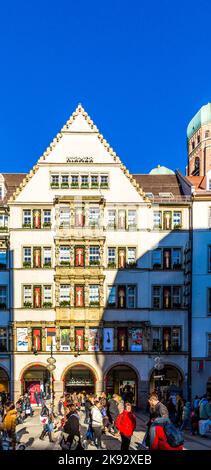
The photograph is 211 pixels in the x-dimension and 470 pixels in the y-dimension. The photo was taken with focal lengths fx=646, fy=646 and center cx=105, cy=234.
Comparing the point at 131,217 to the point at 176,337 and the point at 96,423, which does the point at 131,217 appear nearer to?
the point at 176,337

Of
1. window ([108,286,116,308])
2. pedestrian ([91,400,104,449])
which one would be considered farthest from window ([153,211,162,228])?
pedestrian ([91,400,104,449])

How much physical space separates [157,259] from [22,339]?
13.4m

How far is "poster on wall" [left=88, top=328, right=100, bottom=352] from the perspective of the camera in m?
55.2

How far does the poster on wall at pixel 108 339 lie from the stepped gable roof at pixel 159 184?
44.2 feet

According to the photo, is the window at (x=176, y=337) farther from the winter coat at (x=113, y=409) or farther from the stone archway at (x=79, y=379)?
the winter coat at (x=113, y=409)

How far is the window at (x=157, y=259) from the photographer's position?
55737 millimetres

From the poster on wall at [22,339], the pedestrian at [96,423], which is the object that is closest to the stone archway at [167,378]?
the poster on wall at [22,339]

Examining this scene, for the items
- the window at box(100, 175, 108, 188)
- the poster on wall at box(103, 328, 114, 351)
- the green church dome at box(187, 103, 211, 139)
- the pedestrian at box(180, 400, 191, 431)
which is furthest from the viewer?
the green church dome at box(187, 103, 211, 139)

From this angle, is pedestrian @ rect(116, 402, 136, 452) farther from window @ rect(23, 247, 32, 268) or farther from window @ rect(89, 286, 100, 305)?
window @ rect(23, 247, 32, 268)

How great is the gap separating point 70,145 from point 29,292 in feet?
43.6

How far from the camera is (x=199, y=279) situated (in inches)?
2167

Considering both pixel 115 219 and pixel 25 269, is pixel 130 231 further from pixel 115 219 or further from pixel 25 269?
pixel 25 269

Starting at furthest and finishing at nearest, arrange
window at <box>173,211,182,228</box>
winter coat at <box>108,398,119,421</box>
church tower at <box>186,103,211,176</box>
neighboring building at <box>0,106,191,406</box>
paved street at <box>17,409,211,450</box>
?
church tower at <box>186,103,211,176</box> < window at <box>173,211,182,228</box> < neighboring building at <box>0,106,191,406</box> < winter coat at <box>108,398,119,421</box> < paved street at <box>17,409,211,450</box>

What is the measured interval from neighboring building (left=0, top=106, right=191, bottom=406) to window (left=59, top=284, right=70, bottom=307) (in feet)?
0.28
